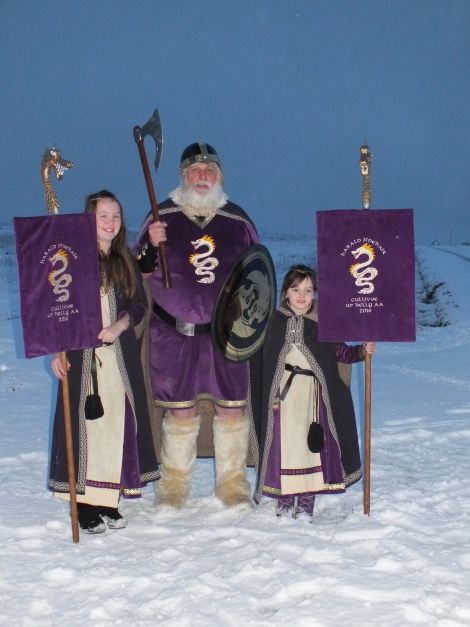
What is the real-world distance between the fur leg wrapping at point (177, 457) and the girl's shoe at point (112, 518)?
30 centimetres

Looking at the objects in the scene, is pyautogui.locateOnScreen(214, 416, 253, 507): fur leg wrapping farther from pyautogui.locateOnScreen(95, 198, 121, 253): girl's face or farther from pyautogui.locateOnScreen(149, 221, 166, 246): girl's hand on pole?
pyautogui.locateOnScreen(95, 198, 121, 253): girl's face

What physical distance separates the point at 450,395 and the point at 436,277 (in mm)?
12828

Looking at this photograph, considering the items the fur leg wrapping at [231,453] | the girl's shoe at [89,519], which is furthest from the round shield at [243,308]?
the girl's shoe at [89,519]

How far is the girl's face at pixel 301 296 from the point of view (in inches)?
144

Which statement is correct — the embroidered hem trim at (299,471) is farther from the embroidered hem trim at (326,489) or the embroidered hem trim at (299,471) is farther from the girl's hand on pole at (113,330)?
the girl's hand on pole at (113,330)

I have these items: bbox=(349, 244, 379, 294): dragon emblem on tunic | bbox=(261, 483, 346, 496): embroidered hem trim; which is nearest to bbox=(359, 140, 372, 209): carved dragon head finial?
bbox=(349, 244, 379, 294): dragon emblem on tunic

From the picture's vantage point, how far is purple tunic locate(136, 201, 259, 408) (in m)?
3.74

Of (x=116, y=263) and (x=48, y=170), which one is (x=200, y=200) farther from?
(x=48, y=170)

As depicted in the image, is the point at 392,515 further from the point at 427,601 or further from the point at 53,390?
the point at 53,390

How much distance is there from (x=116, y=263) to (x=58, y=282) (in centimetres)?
47

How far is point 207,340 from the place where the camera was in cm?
376

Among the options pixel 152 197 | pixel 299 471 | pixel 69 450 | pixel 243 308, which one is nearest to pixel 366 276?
pixel 243 308

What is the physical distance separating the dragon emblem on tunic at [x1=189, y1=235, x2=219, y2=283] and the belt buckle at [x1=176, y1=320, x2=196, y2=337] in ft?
0.84

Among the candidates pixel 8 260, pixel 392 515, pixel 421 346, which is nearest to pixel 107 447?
pixel 392 515
